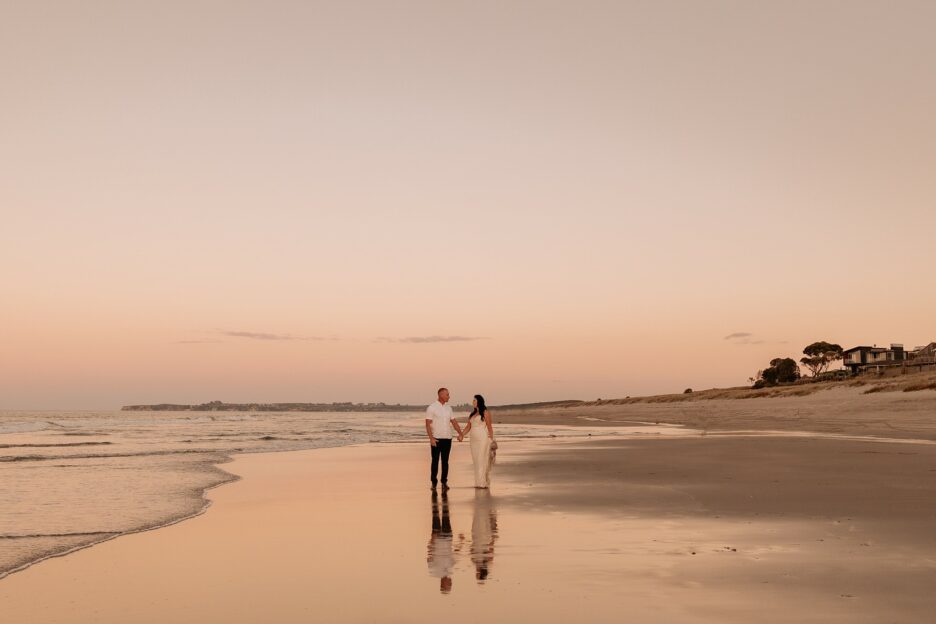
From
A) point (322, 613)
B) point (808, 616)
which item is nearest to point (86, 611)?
point (322, 613)

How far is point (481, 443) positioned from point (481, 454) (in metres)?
0.31

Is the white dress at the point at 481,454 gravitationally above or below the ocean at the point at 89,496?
above

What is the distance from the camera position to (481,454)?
57.7 feet

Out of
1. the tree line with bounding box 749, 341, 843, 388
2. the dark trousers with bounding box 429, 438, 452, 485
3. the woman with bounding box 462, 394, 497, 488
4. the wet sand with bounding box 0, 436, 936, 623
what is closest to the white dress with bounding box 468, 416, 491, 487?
the woman with bounding box 462, 394, 497, 488

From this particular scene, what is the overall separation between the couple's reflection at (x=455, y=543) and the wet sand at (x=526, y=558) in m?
0.04

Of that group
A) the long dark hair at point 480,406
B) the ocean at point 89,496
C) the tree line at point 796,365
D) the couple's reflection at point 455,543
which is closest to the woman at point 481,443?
the long dark hair at point 480,406

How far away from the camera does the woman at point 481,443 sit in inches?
690

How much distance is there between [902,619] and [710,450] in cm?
2390

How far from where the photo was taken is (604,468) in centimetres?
2281

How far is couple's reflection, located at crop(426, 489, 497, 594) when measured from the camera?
28.6ft

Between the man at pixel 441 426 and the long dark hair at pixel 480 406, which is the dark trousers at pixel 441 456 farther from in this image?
the long dark hair at pixel 480 406

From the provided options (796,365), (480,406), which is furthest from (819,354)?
(480,406)

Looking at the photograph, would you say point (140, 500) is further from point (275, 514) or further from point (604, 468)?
point (604, 468)

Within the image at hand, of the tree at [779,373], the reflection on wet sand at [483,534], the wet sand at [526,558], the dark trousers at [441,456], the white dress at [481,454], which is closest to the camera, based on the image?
the wet sand at [526,558]
